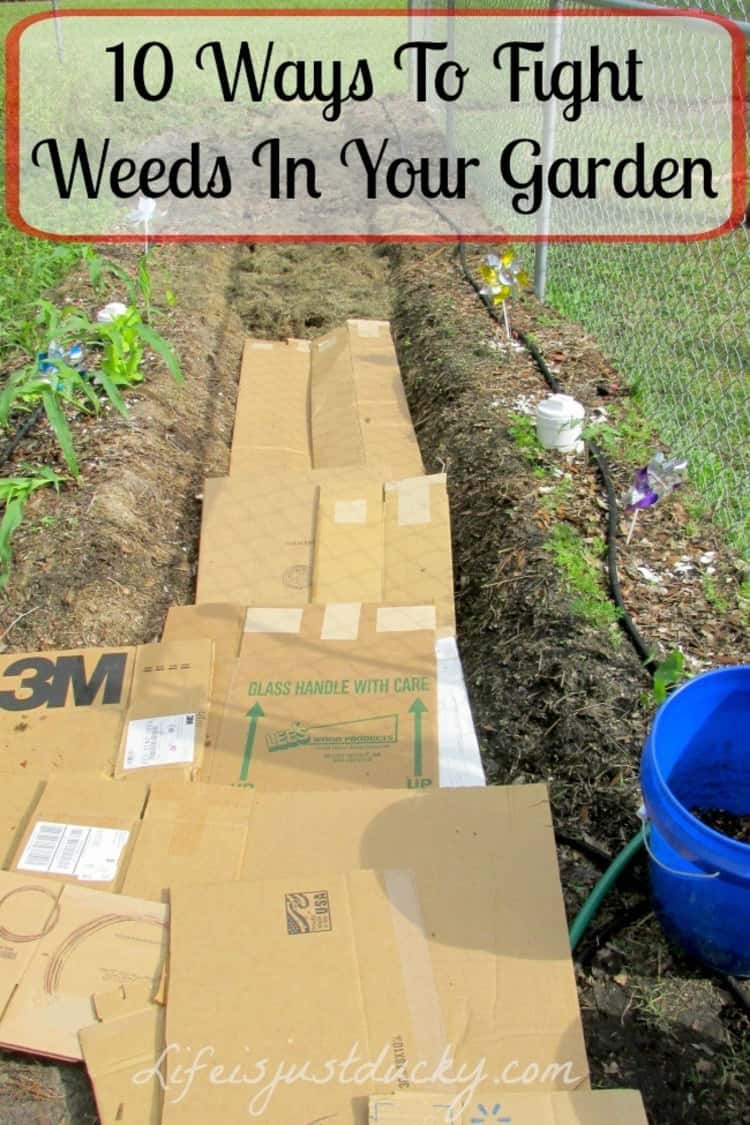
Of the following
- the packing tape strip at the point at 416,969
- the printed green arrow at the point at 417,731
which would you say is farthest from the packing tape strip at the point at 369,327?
the packing tape strip at the point at 416,969

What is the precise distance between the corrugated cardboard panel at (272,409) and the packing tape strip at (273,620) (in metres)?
0.90

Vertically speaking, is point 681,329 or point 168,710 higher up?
point 681,329

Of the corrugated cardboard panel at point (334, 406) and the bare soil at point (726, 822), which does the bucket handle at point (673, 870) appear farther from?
the corrugated cardboard panel at point (334, 406)

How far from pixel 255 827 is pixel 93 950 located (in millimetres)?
398

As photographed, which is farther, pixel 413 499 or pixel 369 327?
pixel 369 327

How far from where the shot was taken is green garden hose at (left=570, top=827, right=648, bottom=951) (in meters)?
1.78

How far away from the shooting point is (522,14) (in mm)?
5039

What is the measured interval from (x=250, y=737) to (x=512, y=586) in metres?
0.88

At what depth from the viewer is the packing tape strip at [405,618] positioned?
256 centimetres

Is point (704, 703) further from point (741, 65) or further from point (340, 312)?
point (340, 312)

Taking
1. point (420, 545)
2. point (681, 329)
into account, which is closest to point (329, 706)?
point (420, 545)

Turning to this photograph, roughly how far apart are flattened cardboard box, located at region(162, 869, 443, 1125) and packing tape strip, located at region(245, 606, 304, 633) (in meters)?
0.91

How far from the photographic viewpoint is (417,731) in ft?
7.36

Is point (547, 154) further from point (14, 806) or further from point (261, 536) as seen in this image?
point (14, 806)
